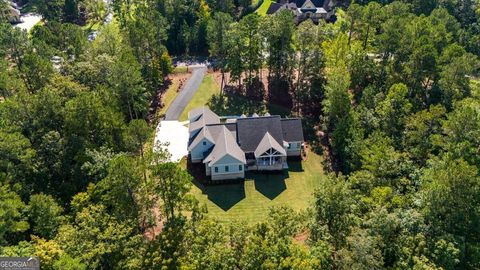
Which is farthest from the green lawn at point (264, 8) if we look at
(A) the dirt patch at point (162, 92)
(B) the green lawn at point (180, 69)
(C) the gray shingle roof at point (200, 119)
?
(C) the gray shingle roof at point (200, 119)

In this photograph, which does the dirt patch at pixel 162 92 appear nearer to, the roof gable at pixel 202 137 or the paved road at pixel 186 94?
the paved road at pixel 186 94

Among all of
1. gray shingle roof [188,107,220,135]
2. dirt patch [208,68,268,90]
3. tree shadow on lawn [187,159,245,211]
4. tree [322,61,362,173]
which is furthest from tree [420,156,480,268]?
dirt patch [208,68,268,90]

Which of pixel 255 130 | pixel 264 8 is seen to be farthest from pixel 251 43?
pixel 264 8

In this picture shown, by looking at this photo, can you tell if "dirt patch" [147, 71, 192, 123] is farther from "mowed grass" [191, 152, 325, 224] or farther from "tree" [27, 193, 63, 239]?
"tree" [27, 193, 63, 239]

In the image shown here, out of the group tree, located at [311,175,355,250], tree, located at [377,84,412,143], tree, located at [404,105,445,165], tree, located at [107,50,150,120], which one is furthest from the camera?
tree, located at [107,50,150,120]

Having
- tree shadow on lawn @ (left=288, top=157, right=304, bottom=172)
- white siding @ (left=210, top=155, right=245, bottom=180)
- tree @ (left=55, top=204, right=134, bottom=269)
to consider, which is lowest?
tree shadow on lawn @ (left=288, top=157, right=304, bottom=172)

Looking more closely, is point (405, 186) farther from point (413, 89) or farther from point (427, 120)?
point (413, 89)
